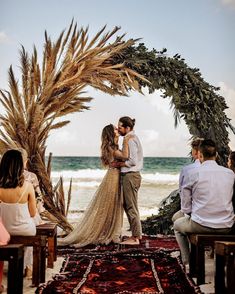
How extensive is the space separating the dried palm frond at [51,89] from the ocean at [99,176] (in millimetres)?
9512

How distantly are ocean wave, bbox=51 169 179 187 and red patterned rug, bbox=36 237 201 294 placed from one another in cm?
1524

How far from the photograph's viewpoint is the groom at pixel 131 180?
18.8 ft

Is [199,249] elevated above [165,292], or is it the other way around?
[199,249]

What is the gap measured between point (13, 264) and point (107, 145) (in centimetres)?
302

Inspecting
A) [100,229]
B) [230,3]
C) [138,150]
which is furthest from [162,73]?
[230,3]

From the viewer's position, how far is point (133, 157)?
575cm

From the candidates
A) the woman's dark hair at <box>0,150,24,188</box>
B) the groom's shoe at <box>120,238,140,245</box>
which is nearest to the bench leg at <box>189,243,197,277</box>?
the woman's dark hair at <box>0,150,24,188</box>

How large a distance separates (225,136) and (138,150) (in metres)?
1.05

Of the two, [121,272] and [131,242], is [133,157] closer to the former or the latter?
[131,242]

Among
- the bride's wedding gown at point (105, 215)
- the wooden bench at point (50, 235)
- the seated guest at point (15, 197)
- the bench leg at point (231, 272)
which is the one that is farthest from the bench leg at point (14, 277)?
the bride's wedding gown at point (105, 215)

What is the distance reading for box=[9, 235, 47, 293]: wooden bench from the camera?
147 inches

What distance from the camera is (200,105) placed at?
6.17 m

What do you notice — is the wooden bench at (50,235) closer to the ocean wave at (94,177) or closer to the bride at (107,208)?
the bride at (107,208)

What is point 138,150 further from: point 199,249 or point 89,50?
point 199,249
